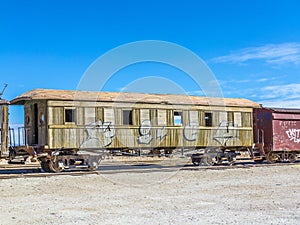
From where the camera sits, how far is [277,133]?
2628 cm

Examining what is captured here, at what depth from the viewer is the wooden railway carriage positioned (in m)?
20.2

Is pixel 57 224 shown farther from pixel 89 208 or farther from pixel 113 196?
pixel 113 196

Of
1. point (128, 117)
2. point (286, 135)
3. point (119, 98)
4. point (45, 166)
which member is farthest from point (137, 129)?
point (286, 135)

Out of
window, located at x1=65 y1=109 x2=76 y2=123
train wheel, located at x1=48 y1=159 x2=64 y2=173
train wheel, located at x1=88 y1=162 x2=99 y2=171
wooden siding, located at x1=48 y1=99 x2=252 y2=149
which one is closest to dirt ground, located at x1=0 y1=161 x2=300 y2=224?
train wheel, located at x1=88 y1=162 x2=99 y2=171

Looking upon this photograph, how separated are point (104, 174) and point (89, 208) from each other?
27.6 ft

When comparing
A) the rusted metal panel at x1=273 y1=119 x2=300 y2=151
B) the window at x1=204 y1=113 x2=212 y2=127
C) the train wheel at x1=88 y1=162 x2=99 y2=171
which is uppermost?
the window at x1=204 y1=113 x2=212 y2=127

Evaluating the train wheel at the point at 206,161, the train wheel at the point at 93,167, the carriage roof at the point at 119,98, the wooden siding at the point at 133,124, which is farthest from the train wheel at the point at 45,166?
the train wheel at the point at 206,161

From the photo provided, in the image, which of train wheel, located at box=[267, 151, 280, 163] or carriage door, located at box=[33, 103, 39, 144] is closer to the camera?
carriage door, located at box=[33, 103, 39, 144]

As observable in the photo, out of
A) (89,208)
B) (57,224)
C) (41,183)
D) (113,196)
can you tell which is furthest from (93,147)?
(57,224)

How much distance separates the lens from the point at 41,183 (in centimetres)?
1605

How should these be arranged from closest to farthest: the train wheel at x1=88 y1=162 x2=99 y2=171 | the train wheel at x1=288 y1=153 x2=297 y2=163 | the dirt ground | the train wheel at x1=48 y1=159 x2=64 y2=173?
the dirt ground
the train wheel at x1=48 y1=159 x2=64 y2=173
the train wheel at x1=88 y1=162 x2=99 y2=171
the train wheel at x1=288 y1=153 x2=297 y2=163

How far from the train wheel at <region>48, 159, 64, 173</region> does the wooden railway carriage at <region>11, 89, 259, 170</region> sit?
66mm

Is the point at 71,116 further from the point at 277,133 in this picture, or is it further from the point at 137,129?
the point at 277,133

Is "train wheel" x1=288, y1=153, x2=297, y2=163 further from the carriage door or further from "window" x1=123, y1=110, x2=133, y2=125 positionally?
the carriage door
